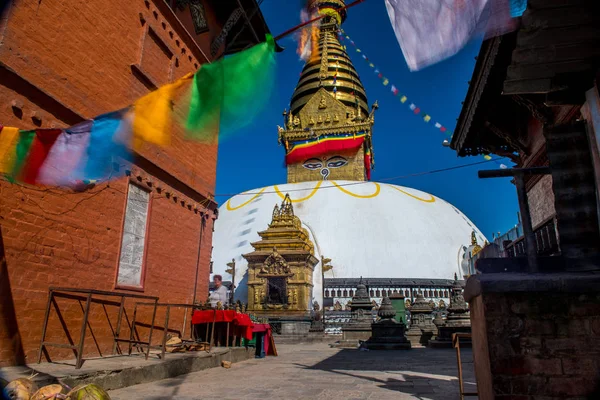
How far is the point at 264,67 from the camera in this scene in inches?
206

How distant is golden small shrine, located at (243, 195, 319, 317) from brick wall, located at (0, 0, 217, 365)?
1031cm

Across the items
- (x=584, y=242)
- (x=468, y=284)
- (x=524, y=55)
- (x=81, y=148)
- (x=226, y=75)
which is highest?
(x=226, y=75)

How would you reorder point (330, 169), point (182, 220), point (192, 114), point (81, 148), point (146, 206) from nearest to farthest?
1. point (81, 148)
2. point (192, 114)
3. point (146, 206)
4. point (182, 220)
5. point (330, 169)

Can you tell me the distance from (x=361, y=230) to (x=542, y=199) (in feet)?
57.1

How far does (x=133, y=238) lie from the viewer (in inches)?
283

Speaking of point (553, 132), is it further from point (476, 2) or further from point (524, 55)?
point (476, 2)

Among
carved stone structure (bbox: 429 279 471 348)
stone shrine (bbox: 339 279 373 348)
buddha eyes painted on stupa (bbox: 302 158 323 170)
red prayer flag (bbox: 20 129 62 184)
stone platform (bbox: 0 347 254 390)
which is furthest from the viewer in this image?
buddha eyes painted on stupa (bbox: 302 158 323 170)

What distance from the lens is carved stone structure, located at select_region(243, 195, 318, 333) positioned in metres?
18.9

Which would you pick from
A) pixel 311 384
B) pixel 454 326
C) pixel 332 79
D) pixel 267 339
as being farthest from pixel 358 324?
pixel 332 79

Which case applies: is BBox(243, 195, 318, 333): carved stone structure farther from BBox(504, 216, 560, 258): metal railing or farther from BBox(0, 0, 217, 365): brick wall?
BBox(504, 216, 560, 258): metal railing

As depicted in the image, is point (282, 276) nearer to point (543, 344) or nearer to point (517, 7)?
point (543, 344)

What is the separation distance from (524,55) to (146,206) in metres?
6.23

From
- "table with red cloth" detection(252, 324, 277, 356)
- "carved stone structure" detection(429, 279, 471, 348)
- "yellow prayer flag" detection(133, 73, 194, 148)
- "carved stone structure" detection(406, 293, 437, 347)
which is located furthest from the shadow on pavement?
"carved stone structure" detection(406, 293, 437, 347)

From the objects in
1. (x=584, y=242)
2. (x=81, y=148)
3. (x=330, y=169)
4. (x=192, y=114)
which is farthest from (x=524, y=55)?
(x=330, y=169)
